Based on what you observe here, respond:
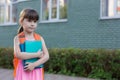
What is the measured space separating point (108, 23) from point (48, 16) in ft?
14.1

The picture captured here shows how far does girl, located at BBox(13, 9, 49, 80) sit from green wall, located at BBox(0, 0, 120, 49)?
952cm

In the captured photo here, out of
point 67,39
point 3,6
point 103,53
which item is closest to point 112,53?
point 103,53

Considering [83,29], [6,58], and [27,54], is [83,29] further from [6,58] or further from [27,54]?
[27,54]

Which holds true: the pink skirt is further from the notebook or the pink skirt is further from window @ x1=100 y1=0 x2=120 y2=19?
window @ x1=100 y1=0 x2=120 y2=19

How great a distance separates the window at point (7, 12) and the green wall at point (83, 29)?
3.36 meters

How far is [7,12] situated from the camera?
2172 cm

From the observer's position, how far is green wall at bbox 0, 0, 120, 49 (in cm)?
1422

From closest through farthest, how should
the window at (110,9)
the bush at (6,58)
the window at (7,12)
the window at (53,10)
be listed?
the window at (110,9) < the bush at (6,58) < the window at (53,10) < the window at (7,12)

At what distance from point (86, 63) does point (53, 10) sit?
19.4 feet

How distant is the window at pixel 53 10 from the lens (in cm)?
1706

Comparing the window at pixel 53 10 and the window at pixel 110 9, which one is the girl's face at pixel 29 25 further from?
the window at pixel 53 10

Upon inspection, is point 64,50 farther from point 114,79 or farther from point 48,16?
point 48,16

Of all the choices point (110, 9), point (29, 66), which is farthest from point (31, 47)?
point (110, 9)

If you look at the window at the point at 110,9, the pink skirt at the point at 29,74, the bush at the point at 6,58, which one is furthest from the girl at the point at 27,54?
the bush at the point at 6,58
